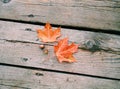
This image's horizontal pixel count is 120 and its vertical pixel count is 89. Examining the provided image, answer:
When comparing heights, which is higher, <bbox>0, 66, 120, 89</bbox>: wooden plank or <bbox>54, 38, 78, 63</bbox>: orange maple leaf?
<bbox>54, 38, 78, 63</bbox>: orange maple leaf

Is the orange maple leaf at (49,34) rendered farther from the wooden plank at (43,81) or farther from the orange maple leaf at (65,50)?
the wooden plank at (43,81)

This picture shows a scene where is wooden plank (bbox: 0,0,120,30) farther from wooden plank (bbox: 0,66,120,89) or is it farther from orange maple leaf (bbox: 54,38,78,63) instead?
wooden plank (bbox: 0,66,120,89)

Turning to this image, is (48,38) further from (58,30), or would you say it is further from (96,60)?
(96,60)

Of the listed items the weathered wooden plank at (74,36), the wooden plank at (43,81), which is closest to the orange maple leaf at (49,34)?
the weathered wooden plank at (74,36)

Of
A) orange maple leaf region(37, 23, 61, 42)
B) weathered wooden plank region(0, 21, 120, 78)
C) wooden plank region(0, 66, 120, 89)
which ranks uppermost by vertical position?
orange maple leaf region(37, 23, 61, 42)

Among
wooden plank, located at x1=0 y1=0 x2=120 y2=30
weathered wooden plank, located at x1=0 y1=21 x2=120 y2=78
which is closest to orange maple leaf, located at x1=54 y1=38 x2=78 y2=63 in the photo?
weathered wooden plank, located at x1=0 y1=21 x2=120 y2=78
